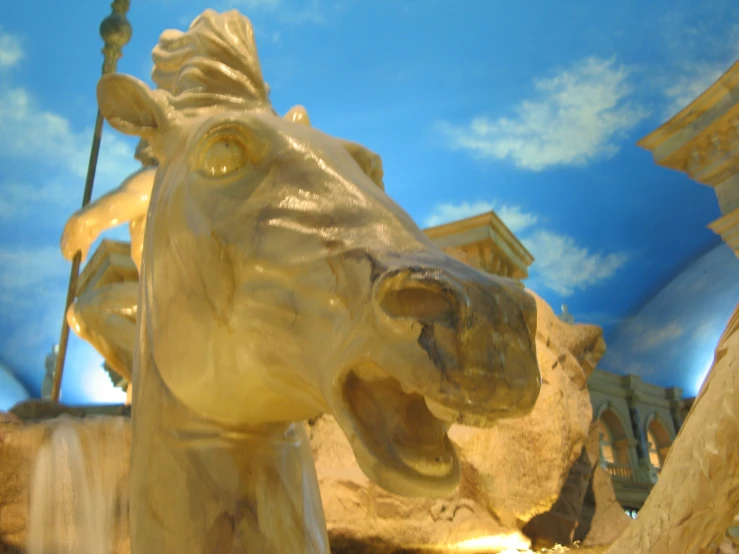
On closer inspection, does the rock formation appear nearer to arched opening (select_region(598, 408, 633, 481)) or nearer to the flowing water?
the flowing water

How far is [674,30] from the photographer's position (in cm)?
1466

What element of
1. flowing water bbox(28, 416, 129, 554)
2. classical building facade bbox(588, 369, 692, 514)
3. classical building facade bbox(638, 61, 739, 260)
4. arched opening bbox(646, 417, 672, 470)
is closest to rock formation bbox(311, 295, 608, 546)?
flowing water bbox(28, 416, 129, 554)

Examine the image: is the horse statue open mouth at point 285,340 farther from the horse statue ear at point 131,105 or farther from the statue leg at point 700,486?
the statue leg at point 700,486

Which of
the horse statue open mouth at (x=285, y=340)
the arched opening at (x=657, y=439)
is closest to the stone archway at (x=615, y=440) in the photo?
the arched opening at (x=657, y=439)

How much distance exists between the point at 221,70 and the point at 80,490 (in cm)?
123

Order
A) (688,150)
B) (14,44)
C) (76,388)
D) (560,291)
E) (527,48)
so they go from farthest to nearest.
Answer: (560,291) < (527,48) < (14,44) < (76,388) < (688,150)

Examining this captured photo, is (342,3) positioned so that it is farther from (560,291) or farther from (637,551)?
(637,551)

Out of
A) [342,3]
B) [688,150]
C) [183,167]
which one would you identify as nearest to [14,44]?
[342,3]

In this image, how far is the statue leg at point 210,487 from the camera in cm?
84

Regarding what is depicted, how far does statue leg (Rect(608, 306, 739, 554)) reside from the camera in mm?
1325

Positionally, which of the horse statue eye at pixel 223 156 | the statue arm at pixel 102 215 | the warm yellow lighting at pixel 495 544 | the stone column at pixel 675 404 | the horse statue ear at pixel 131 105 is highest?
the stone column at pixel 675 404

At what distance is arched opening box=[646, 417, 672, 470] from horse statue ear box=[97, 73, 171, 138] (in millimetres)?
13851

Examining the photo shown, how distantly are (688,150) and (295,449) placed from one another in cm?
564

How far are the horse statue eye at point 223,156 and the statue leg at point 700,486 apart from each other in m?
1.25
